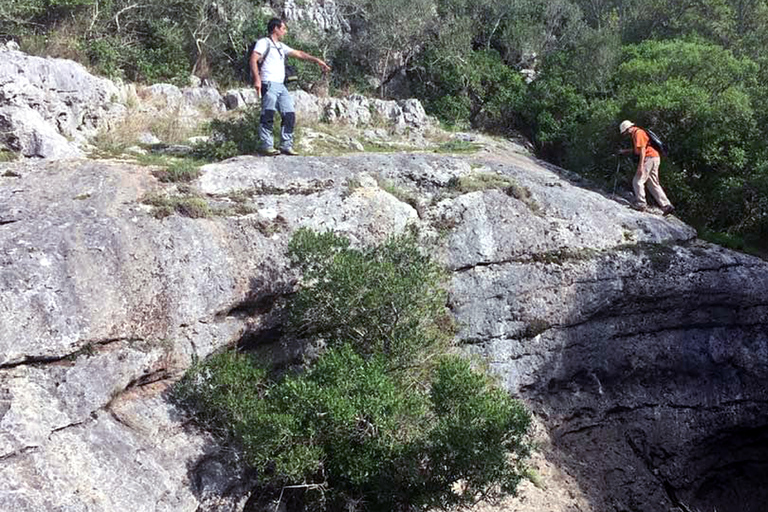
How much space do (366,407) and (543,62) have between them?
58.8 feet

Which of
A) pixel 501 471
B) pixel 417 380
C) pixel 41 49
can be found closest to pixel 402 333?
pixel 417 380

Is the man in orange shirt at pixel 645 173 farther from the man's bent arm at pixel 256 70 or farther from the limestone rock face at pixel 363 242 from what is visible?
the man's bent arm at pixel 256 70

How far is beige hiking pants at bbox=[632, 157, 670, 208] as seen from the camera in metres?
12.1

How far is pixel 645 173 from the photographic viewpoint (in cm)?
1216

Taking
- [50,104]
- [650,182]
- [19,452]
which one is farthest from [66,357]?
[650,182]

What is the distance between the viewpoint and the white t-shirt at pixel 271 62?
10.8m

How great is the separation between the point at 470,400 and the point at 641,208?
6832mm

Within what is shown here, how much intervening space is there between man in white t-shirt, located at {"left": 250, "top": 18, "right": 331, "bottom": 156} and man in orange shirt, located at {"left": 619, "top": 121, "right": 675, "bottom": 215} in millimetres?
6047

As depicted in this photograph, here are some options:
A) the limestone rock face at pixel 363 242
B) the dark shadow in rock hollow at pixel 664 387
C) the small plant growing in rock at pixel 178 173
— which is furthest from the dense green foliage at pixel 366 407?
the dark shadow in rock hollow at pixel 664 387

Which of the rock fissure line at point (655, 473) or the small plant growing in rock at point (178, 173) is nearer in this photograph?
the small plant growing in rock at point (178, 173)

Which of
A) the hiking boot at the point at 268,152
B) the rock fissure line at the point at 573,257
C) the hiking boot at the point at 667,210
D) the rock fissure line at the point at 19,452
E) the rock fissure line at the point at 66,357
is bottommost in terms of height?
the rock fissure line at the point at 19,452

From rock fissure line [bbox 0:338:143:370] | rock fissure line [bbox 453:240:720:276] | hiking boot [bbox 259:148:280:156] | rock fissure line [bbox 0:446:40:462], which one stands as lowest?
rock fissure line [bbox 0:446:40:462]

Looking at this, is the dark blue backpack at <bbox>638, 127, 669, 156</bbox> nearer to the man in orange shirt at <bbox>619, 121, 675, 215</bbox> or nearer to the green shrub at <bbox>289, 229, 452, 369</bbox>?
the man in orange shirt at <bbox>619, 121, 675, 215</bbox>

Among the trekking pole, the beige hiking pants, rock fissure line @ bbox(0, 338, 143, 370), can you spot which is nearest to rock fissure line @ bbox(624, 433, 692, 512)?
the beige hiking pants
